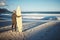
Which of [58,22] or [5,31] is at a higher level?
[58,22]

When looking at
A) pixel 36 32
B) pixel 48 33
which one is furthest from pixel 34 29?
pixel 48 33

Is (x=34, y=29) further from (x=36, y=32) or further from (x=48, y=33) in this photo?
(x=48, y=33)

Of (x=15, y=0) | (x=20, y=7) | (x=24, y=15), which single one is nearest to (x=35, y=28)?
(x=24, y=15)

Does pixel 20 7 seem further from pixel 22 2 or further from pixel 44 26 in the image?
pixel 44 26

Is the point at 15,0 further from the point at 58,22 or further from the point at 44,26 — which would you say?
the point at 58,22

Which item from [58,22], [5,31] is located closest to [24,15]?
[5,31]

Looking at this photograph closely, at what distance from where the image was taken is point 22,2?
2154mm

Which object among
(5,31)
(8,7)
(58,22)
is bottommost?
(5,31)

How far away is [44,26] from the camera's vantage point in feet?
6.87

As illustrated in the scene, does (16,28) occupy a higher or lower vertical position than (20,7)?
lower

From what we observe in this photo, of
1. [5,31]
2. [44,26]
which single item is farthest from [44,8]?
[5,31]

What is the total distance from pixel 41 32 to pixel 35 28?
0.37ft

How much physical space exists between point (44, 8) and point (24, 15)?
33 cm

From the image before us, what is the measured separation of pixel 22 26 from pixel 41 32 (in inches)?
12.4
